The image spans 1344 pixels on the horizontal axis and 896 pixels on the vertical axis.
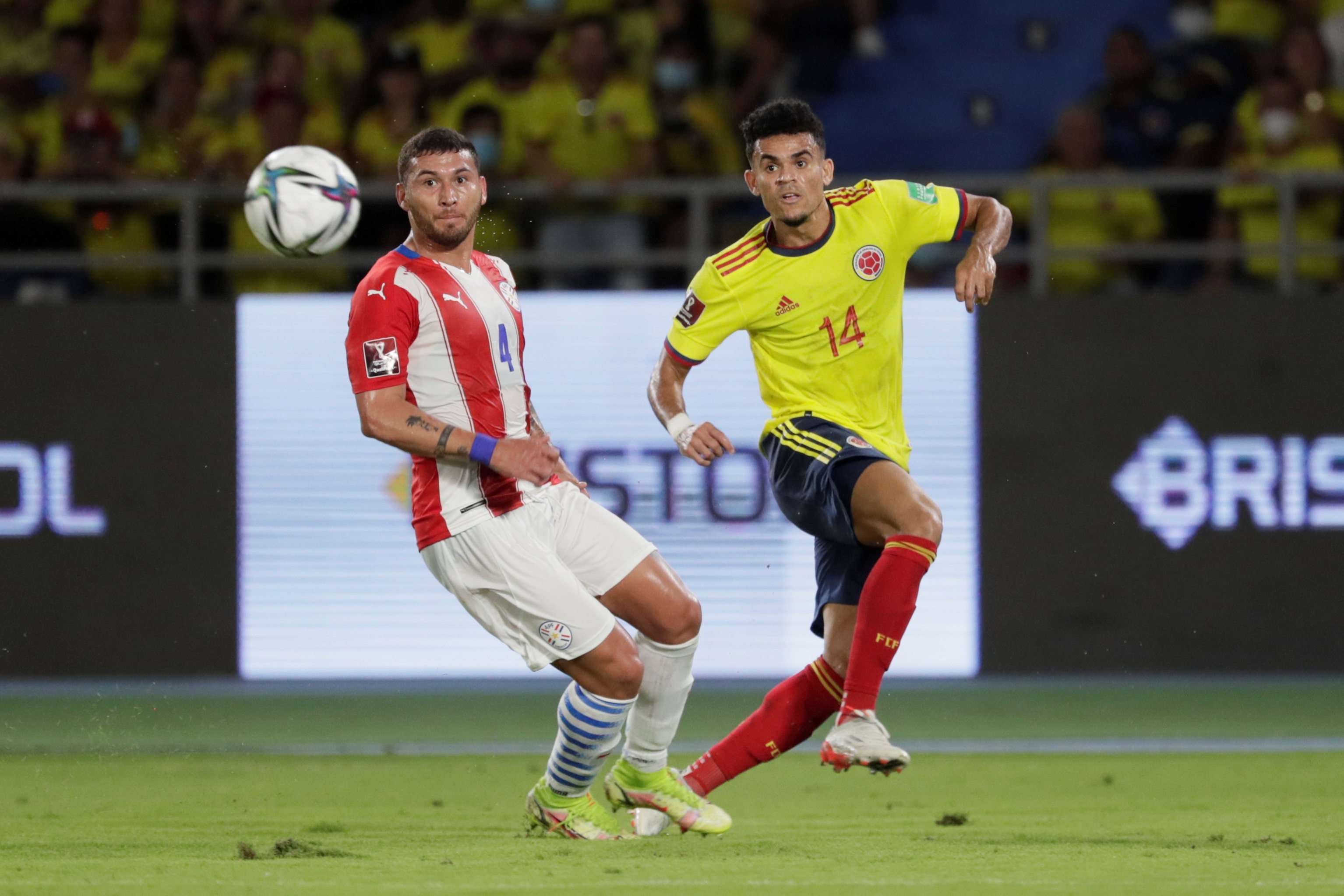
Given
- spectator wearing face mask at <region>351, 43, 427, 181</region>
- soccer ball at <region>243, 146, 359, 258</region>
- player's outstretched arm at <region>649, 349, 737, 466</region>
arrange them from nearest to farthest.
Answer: player's outstretched arm at <region>649, 349, 737, 466</region>, soccer ball at <region>243, 146, 359, 258</region>, spectator wearing face mask at <region>351, 43, 427, 181</region>

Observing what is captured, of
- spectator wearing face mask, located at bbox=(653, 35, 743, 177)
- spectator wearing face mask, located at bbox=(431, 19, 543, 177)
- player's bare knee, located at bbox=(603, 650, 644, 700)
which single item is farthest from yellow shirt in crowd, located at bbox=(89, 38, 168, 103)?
player's bare knee, located at bbox=(603, 650, 644, 700)

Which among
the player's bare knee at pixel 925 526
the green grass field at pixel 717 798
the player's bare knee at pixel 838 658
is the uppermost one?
the player's bare knee at pixel 925 526

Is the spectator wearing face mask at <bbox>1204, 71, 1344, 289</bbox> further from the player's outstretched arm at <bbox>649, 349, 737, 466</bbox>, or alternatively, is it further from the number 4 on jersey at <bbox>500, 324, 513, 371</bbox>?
the number 4 on jersey at <bbox>500, 324, 513, 371</bbox>

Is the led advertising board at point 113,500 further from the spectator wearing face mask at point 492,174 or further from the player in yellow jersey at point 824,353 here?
the player in yellow jersey at point 824,353

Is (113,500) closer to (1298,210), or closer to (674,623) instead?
(674,623)

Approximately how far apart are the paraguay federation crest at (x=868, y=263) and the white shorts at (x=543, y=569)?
1189 mm

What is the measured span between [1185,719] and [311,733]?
4263 millimetres

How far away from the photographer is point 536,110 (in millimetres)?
10977

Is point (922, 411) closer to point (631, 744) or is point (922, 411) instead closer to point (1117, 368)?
point (1117, 368)

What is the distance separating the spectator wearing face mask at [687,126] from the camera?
1098cm

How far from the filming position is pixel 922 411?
400 inches

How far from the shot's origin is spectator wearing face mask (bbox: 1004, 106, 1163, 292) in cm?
1059

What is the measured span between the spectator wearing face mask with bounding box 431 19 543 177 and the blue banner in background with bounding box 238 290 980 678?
1144 millimetres

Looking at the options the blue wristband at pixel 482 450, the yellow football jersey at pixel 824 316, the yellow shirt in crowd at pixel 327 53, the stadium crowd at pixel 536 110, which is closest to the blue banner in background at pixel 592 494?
the stadium crowd at pixel 536 110
